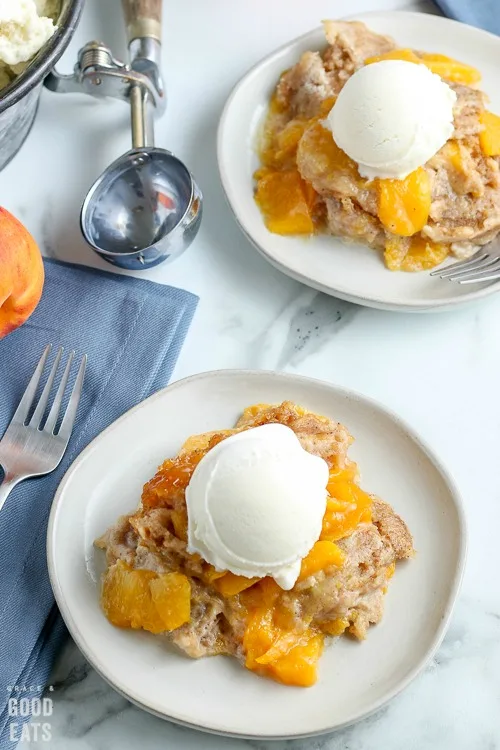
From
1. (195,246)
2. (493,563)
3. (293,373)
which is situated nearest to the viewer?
(493,563)

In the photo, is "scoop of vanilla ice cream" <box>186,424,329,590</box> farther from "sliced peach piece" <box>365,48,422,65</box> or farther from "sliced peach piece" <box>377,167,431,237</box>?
"sliced peach piece" <box>365,48,422,65</box>

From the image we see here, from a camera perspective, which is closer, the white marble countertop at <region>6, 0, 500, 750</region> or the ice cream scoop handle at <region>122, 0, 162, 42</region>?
the white marble countertop at <region>6, 0, 500, 750</region>

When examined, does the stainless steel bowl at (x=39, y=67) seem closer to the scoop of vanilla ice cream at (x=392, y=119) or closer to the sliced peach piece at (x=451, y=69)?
the scoop of vanilla ice cream at (x=392, y=119)

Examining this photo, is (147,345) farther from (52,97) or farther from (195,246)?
(52,97)

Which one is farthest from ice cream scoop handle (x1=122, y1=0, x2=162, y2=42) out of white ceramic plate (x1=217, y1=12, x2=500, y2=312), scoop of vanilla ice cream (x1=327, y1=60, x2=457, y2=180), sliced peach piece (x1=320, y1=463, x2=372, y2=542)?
sliced peach piece (x1=320, y1=463, x2=372, y2=542)

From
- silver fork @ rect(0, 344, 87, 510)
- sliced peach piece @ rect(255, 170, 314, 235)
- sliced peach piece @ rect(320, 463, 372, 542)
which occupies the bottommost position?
sliced peach piece @ rect(320, 463, 372, 542)

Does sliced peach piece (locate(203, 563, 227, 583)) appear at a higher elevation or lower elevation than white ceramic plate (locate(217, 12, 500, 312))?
lower

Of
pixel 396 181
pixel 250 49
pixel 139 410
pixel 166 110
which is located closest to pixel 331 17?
pixel 250 49
